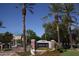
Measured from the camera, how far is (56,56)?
6.23 m

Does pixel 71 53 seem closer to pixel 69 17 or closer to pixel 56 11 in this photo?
pixel 69 17

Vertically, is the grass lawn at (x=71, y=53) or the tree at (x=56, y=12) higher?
the tree at (x=56, y=12)

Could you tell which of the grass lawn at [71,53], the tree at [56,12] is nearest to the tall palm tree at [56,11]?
the tree at [56,12]

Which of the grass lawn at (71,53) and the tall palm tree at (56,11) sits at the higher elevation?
the tall palm tree at (56,11)

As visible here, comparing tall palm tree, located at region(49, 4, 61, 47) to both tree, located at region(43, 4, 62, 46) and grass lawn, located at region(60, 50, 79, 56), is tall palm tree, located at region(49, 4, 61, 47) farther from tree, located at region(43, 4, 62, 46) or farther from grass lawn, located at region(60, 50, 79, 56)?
grass lawn, located at region(60, 50, 79, 56)

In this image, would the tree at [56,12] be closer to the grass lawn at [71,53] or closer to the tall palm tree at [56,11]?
the tall palm tree at [56,11]

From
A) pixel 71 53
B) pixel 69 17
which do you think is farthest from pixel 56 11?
pixel 71 53

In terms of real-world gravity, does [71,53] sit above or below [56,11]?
below

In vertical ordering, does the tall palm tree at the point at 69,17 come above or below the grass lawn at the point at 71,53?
above

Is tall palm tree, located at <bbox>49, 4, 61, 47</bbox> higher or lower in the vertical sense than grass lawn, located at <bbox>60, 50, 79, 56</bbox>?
higher

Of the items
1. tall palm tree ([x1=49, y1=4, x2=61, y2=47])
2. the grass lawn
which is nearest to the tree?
tall palm tree ([x1=49, y1=4, x2=61, y2=47])

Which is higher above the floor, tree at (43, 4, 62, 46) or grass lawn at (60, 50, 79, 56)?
tree at (43, 4, 62, 46)

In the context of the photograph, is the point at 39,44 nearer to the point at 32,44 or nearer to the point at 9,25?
the point at 32,44

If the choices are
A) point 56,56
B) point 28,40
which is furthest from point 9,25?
point 56,56
